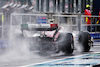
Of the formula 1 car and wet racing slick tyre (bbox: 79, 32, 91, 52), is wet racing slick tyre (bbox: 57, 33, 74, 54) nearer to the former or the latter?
the formula 1 car

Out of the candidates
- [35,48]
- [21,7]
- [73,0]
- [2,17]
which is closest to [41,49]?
[35,48]

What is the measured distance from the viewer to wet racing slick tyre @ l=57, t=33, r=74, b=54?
10875mm

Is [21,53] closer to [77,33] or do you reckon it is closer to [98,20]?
[77,33]

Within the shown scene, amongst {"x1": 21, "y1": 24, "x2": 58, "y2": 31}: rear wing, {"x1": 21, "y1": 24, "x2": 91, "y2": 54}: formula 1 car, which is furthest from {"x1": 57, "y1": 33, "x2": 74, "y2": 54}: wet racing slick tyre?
{"x1": 21, "y1": 24, "x2": 58, "y2": 31}: rear wing

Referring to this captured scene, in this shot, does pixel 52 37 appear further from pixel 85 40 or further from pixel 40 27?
pixel 85 40

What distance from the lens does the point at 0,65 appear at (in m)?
8.41

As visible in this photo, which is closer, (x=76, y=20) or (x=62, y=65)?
(x=62, y=65)

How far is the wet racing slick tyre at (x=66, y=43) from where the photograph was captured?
1088 centimetres

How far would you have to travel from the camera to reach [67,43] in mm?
10867

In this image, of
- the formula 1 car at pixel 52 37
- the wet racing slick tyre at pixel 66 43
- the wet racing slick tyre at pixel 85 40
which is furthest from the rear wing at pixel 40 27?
the wet racing slick tyre at pixel 85 40

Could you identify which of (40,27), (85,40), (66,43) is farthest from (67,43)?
(85,40)

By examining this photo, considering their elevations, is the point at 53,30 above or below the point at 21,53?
above

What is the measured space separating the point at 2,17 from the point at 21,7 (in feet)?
28.7

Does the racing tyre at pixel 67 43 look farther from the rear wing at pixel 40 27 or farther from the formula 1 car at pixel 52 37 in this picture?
the rear wing at pixel 40 27
